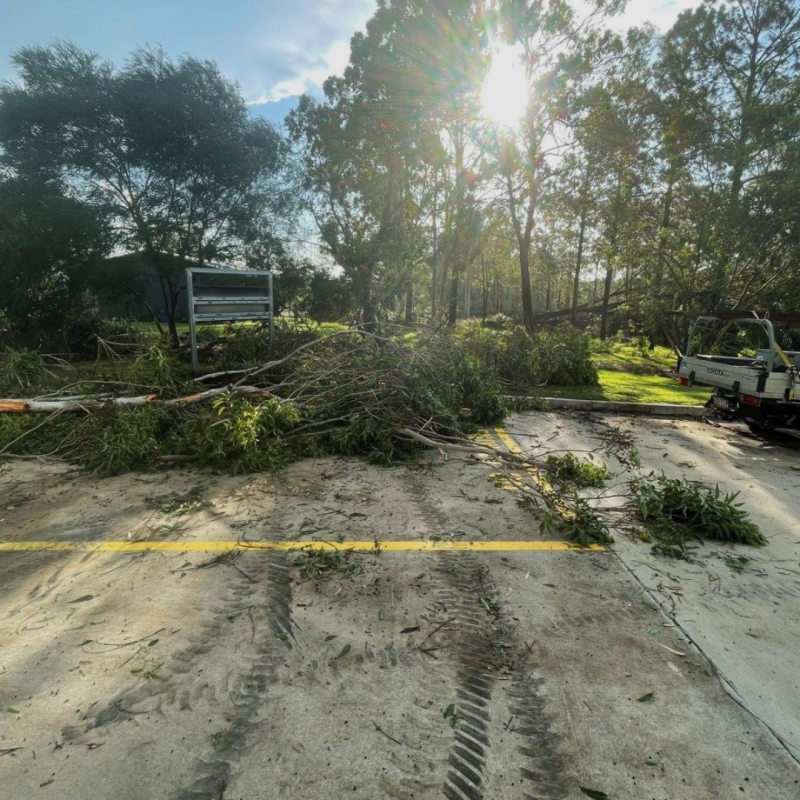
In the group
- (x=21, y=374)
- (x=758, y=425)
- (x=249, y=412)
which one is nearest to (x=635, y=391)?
(x=758, y=425)

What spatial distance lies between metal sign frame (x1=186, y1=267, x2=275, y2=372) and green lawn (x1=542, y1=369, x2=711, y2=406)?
249 inches

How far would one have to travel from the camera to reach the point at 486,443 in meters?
6.63

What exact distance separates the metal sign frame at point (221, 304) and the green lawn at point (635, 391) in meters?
6.33

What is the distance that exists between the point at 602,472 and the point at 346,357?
13.9 ft

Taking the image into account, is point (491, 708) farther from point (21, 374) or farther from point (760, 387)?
point (21, 374)

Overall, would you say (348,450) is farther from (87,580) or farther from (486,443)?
(87,580)

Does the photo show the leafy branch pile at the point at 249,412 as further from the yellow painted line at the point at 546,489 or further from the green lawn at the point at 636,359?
the green lawn at the point at 636,359

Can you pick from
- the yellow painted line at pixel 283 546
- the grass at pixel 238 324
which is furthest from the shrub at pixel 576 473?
the grass at pixel 238 324

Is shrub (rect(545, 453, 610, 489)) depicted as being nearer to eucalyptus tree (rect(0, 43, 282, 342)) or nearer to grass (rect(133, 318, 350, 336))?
grass (rect(133, 318, 350, 336))

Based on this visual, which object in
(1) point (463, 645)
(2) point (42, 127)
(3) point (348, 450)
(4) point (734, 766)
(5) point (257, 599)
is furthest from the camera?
(2) point (42, 127)

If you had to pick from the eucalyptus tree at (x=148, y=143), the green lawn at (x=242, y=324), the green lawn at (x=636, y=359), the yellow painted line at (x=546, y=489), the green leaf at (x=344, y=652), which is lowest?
the green leaf at (x=344, y=652)

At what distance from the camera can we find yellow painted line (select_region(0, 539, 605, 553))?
3.61 m

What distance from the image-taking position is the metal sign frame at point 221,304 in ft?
26.5

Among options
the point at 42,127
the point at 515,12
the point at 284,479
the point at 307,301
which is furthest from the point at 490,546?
the point at 515,12
